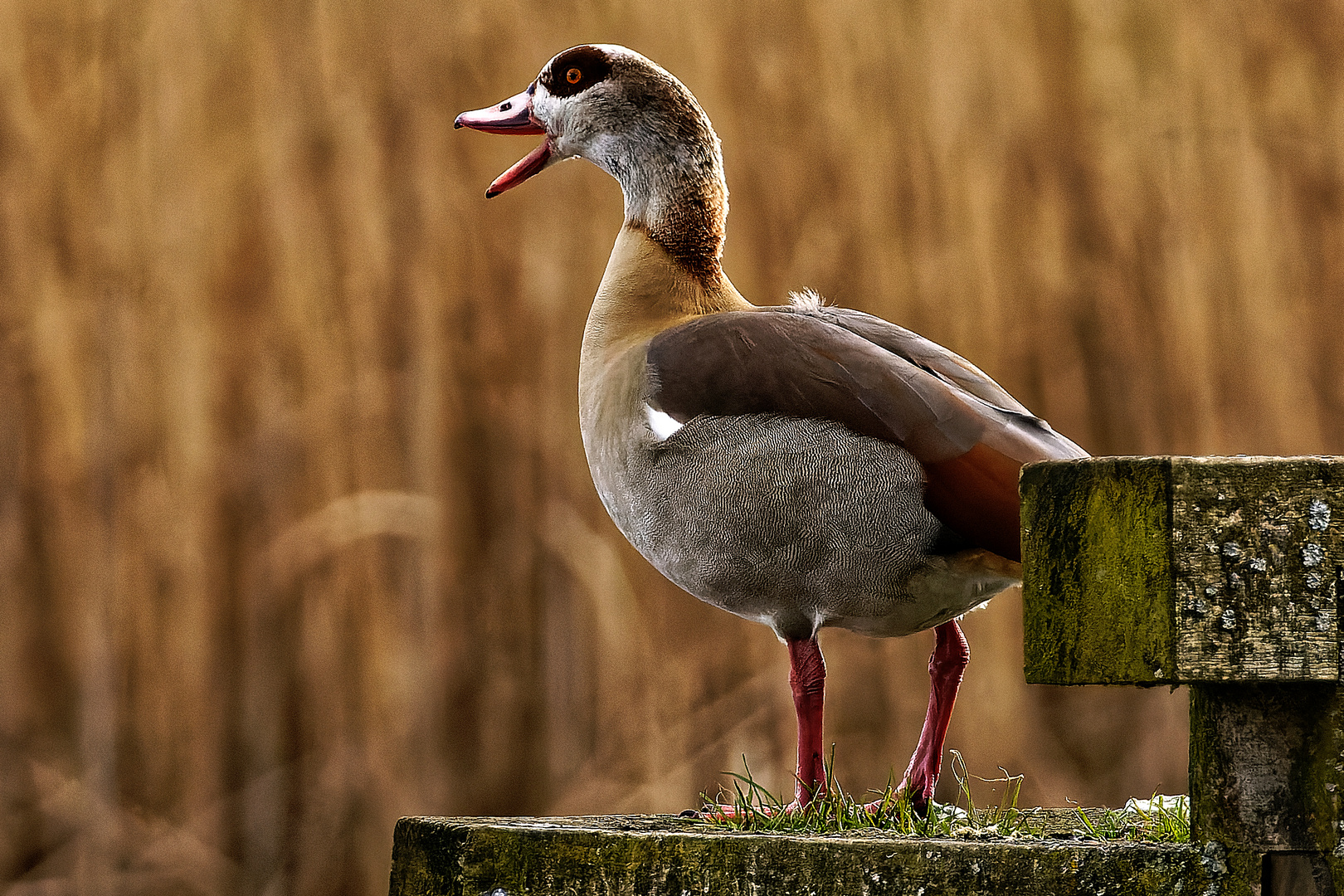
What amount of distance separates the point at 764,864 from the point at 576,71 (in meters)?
1.17

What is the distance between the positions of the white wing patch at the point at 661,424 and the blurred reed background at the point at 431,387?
44.0 inches

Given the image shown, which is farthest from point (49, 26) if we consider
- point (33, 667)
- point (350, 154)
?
point (33, 667)

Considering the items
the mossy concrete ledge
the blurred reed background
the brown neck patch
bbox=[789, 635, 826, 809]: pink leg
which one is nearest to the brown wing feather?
the brown neck patch

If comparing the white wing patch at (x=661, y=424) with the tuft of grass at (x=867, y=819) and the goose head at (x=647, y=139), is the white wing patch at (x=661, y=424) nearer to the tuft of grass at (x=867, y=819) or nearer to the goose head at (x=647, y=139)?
the goose head at (x=647, y=139)

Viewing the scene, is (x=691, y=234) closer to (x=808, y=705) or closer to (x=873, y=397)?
(x=873, y=397)

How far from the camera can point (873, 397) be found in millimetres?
1661

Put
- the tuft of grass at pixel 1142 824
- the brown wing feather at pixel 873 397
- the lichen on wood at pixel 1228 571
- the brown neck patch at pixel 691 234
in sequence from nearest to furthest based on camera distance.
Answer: the lichen on wood at pixel 1228 571, the tuft of grass at pixel 1142 824, the brown wing feather at pixel 873 397, the brown neck patch at pixel 691 234

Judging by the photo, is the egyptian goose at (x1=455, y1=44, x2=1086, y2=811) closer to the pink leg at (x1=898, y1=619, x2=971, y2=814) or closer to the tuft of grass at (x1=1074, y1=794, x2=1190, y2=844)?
the pink leg at (x1=898, y1=619, x2=971, y2=814)

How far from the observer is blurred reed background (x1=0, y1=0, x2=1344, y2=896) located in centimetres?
268

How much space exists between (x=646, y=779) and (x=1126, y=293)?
4.35ft

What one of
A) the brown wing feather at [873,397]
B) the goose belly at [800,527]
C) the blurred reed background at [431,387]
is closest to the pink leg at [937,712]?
the goose belly at [800,527]

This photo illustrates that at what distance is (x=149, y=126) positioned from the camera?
2818mm

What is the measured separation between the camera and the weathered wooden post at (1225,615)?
1069 millimetres

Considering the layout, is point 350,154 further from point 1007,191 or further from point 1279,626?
point 1279,626
